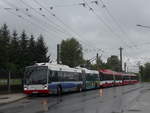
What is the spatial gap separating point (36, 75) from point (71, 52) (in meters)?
65.6

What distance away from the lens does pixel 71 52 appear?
303ft

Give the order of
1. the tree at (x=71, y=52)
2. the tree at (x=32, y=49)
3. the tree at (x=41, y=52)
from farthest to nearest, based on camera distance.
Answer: the tree at (x=71, y=52) → the tree at (x=32, y=49) → the tree at (x=41, y=52)

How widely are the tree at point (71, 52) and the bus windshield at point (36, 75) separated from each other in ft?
205

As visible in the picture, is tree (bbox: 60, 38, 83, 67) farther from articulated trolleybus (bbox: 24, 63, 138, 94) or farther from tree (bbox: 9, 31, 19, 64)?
articulated trolleybus (bbox: 24, 63, 138, 94)

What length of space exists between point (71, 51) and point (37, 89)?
66.1 m

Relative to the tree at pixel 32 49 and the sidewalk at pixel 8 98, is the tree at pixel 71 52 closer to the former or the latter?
the tree at pixel 32 49

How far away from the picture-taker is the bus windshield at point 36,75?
86.8 feet

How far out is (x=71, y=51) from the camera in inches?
3634

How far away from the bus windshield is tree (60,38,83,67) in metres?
62.4

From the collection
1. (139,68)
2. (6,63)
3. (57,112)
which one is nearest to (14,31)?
(6,63)

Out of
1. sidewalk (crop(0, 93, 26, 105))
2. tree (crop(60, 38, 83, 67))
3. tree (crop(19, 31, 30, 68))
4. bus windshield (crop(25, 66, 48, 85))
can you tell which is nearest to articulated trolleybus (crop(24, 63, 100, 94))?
bus windshield (crop(25, 66, 48, 85))

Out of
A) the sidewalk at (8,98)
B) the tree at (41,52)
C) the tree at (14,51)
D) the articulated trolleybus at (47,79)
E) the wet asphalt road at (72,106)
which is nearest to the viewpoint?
the wet asphalt road at (72,106)

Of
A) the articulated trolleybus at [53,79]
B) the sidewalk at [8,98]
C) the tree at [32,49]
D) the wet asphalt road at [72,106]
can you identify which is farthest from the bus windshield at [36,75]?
the tree at [32,49]

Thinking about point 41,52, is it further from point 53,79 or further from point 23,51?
point 53,79
